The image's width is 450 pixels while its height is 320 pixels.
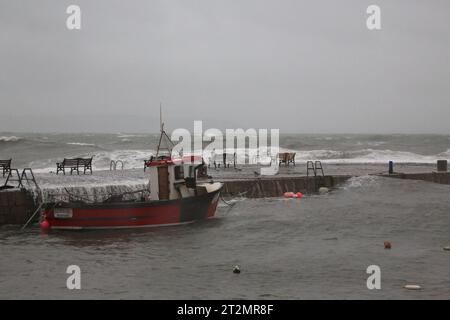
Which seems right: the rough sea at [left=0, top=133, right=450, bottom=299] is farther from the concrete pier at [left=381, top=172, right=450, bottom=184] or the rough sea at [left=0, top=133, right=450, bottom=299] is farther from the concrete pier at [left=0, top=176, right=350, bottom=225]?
the concrete pier at [left=381, top=172, right=450, bottom=184]

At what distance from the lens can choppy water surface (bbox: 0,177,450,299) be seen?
12.0 meters

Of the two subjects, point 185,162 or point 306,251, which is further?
point 185,162

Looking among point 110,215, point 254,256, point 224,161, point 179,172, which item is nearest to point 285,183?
point 179,172

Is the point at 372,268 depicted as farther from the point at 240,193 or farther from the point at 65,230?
the point at 240,193

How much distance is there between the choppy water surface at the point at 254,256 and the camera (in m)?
12.0

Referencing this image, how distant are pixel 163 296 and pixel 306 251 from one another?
534 cm

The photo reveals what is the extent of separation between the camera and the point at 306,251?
15.6 metres

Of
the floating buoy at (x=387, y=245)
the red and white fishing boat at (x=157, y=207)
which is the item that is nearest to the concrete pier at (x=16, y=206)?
the red and white fishing boat at (x=157, y=207)

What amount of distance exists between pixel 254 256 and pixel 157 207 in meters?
5.49

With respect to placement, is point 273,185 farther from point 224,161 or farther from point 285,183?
point 224,161

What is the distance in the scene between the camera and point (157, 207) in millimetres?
19516
